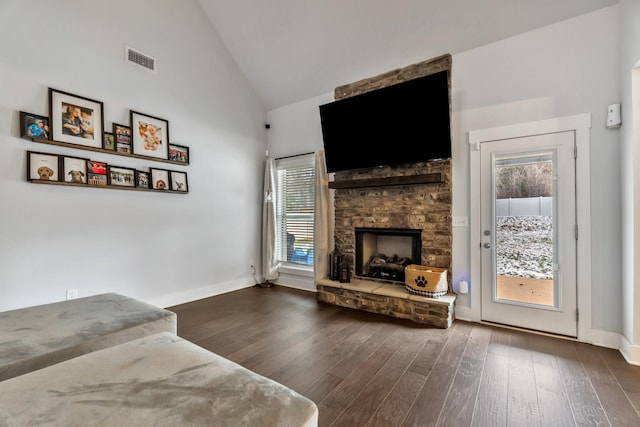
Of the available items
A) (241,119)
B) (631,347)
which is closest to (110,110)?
(241,119)

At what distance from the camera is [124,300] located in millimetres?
1974

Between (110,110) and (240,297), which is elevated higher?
(110,110)

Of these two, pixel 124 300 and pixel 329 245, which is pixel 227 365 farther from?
pixel 329 245

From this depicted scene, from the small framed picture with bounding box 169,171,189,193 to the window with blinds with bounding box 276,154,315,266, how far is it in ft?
5.08

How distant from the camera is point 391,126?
3.48 m

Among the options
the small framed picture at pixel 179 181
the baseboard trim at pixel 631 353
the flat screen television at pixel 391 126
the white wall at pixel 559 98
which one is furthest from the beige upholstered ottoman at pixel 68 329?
the baseboard trim at pixel 631 353

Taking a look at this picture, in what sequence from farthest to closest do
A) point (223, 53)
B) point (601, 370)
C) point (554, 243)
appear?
point (223, 53) < point (554, 243) < point (601, 370)

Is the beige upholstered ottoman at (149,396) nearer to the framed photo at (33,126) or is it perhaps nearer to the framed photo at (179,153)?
the framed photo at (33,126)

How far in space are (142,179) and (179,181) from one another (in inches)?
18.8

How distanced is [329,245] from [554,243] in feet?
8.68

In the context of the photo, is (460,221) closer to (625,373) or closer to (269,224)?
(625,373)

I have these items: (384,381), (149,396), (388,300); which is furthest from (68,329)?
(388,300)

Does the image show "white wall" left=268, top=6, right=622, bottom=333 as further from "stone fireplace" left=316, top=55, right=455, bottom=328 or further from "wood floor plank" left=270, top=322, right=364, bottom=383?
"wood floor plank" left=270, top=322, right=364, bottom=383

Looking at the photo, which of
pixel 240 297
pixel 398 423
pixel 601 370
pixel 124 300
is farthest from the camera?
pixel 240 297
